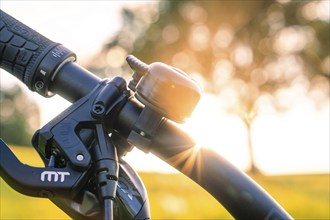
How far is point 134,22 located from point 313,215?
20459mm

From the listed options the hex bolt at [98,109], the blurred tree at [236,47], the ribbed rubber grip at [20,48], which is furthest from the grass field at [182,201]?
the blurred tree at [236,47]

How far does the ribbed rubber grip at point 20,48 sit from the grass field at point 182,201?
3.18 metres

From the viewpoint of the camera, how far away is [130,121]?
122cm

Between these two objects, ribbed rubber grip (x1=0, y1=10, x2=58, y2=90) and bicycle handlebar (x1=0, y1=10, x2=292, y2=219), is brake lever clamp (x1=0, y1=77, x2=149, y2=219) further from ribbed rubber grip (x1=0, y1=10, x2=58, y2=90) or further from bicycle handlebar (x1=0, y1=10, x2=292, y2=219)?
ribbed rubber grip (x1=0, y1=10, x2=58, y2=90)

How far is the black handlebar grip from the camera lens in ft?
4.24

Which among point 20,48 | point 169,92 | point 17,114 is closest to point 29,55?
point 20,48

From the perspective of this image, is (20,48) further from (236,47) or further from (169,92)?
(236,47)

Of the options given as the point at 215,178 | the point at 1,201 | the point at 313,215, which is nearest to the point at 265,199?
the point at 215,178

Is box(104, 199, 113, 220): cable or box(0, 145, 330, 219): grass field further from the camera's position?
box(0, 145, 330, 219): grass field

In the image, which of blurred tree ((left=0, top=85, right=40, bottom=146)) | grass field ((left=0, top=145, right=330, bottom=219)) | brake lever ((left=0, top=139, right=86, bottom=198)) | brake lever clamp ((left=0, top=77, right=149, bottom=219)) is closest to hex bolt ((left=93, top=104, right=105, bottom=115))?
brake lever clamp ((left=0, top=77, right=149, bottom=219))

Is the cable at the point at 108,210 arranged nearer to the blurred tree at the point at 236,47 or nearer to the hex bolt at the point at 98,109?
the hex bolt at the point at 98,109

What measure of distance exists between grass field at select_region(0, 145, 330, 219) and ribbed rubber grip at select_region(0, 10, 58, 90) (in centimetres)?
318

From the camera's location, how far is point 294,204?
336 inches

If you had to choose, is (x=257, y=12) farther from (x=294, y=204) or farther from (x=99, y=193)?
(x=99, y=193)
